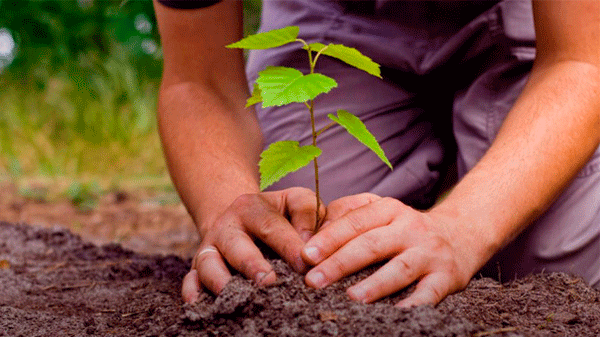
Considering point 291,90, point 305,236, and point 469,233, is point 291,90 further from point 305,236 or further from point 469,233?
point 469,233

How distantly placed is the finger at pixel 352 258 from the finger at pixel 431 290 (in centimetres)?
9

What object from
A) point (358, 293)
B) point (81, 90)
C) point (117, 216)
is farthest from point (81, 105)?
point (358, 293)

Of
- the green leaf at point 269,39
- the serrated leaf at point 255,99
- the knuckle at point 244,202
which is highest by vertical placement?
the green leaf at point 269,39

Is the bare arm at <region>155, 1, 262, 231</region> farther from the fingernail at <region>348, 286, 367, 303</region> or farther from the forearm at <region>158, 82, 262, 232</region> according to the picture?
the fingernail at <region>348, 286, 367, 303</region>

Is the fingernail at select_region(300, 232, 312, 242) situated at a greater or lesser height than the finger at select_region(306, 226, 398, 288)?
lesser

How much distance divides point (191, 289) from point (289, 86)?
0.54 m

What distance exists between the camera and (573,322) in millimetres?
1343

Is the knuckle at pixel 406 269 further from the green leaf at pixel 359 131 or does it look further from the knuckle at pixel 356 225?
the green leaf at pixel 359 131

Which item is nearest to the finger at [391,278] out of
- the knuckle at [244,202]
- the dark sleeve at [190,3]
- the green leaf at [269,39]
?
the knuckle at [244,202]

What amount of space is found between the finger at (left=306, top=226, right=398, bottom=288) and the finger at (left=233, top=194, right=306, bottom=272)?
0.05 meters

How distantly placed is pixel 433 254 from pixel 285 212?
0.35 m

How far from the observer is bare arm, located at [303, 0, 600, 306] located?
1287 millimetres

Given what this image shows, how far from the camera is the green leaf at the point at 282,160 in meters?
1.18

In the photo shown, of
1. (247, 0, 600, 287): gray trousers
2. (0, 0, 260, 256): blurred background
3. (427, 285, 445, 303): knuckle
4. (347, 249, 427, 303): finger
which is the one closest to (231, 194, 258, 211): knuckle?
(347, 249, 427, 303): finger
